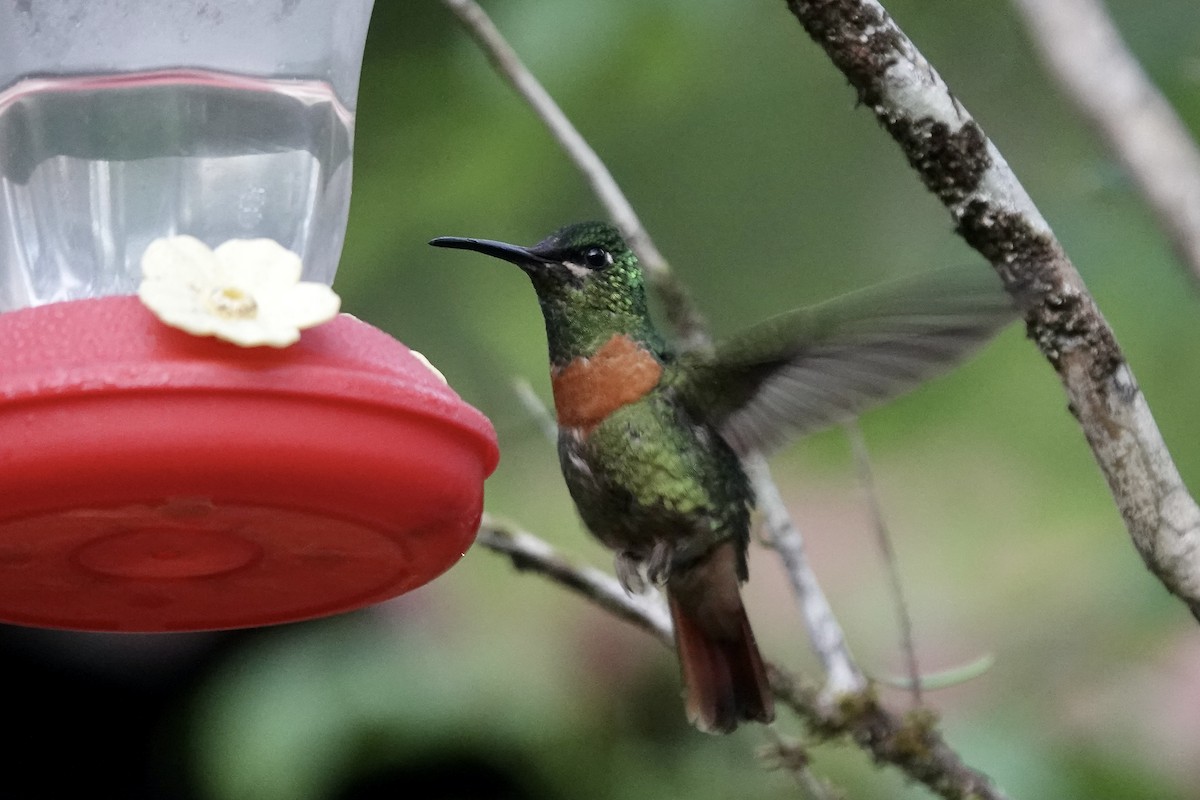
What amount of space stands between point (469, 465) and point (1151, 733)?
242 cm

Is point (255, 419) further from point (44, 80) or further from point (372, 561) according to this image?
point (44, 80)

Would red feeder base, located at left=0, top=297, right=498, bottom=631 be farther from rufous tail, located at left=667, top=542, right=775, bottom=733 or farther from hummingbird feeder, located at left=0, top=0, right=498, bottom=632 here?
rufous tail, located at left=667, top=542, right=775, bottom=733

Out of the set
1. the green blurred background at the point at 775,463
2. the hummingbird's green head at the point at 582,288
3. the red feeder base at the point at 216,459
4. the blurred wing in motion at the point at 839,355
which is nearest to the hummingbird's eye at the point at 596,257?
the hummingbird's green head at the point at 582,288

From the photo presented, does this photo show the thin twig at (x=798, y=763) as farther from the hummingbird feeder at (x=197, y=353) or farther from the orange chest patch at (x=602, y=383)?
the hummingbird feeder at (x=197, y=353)

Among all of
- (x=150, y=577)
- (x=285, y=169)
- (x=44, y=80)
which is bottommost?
(x=150, y=577)

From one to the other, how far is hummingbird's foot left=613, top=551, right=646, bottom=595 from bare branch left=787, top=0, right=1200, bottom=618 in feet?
4.00

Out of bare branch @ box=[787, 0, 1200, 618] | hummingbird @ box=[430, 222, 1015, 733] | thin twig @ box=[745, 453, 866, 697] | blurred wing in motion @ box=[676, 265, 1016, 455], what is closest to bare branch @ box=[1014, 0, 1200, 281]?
bare branch @ box=[787, 0, 1200, 618]

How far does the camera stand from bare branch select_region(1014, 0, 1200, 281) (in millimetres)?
1810

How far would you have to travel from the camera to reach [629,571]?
322 cm

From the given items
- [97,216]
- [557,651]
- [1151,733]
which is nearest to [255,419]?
[97,216]

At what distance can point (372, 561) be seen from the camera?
7.72 feet

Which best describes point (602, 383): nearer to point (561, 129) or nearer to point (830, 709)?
point (561, 129)

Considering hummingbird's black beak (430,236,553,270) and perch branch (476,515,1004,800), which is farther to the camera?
perch branch (476,515,1004,800)

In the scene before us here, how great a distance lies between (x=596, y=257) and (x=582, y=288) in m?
0.07
